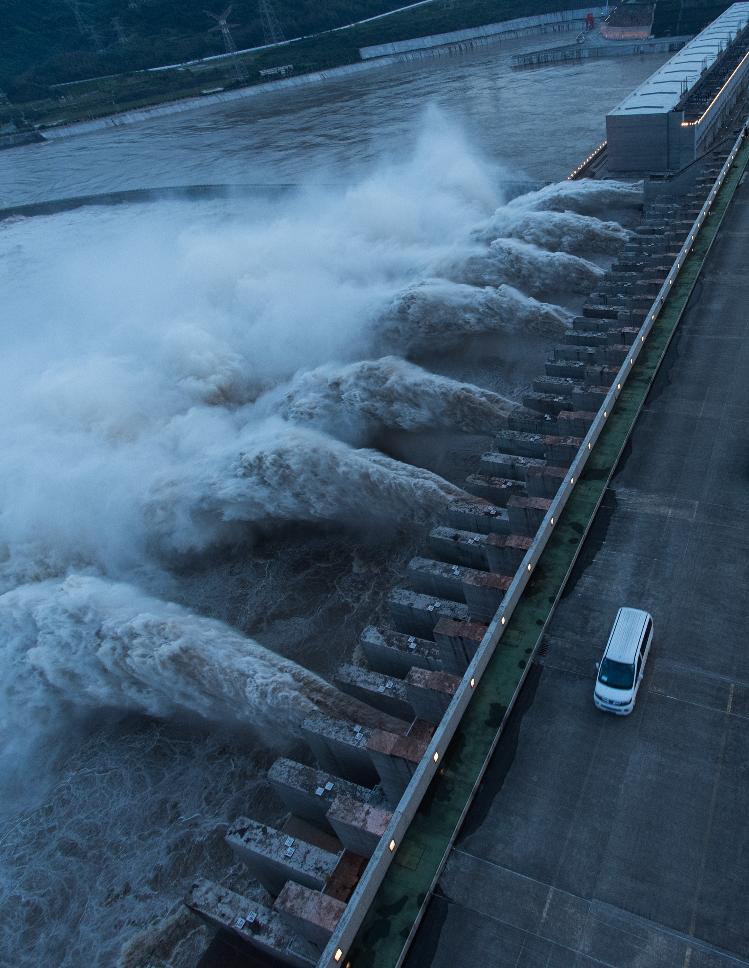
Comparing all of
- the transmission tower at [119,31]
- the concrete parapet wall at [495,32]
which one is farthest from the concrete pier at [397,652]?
the transmission tower at [119,31]

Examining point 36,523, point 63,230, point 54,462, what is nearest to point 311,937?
point 36,523

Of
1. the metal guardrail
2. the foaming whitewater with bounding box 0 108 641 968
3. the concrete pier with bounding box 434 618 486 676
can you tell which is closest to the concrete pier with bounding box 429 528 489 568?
the metal guardrail

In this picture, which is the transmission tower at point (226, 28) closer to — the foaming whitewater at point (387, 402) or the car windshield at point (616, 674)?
the foaming whitewater at point (387, 402)

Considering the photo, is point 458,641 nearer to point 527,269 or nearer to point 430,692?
point 430,692

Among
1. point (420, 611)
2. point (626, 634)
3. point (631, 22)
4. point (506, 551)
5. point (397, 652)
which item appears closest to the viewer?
point (626, 634)

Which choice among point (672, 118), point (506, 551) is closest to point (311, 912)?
point (506, 551)

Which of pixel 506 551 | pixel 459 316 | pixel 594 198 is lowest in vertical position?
pixel 459 316
